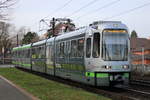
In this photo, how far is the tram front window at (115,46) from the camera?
1678 centimetres

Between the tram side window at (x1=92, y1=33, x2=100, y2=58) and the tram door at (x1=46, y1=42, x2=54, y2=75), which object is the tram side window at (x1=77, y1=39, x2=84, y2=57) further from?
the tram door at (x1=46, y1=42, x2=54, y2=75)

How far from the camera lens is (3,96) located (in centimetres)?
1368

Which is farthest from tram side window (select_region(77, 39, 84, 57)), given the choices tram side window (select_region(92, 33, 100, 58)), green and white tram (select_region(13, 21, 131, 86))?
tram side window (select_region(92, 33, 100, 58))

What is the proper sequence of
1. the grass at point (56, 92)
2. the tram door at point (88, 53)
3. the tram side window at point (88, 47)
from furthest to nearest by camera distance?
the tram side window at point (88, 47)
the tram door at point (88, 53)
the grass at point (56, 92)

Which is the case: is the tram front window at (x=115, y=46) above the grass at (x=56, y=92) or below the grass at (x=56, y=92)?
above

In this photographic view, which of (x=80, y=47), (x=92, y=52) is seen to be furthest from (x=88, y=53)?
(x=80, y=47)

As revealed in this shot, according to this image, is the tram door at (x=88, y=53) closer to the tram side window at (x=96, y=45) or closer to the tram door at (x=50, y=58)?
the tram side window at (x=96, y=45)

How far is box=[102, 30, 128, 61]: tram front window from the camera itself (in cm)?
1678

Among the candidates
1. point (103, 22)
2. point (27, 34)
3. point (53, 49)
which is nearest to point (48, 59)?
point (53, 49)

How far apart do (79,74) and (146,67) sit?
10831 millimetres

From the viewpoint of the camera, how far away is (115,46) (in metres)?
16.9

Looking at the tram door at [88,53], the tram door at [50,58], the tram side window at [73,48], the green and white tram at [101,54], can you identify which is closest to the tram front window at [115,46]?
the green and white tram at [101,54]

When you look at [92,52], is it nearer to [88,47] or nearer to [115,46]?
[88,47]

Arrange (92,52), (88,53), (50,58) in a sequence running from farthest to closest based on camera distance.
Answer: (50,58) → (88,53) → (92,52)
